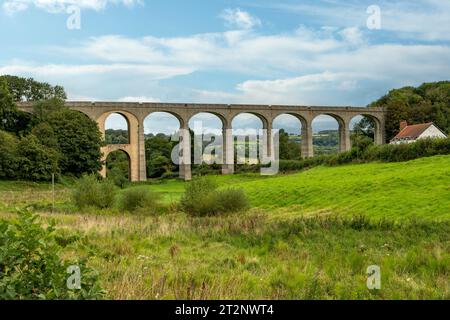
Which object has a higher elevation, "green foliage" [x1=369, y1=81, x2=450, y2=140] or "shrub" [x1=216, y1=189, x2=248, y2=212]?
"green foliage" [x1=369, y1=81, x2=450, y2=140]

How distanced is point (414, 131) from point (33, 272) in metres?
63.6

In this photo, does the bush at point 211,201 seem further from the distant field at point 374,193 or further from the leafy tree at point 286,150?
the leafy tree at point 286,150

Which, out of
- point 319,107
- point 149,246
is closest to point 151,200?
point 149,246

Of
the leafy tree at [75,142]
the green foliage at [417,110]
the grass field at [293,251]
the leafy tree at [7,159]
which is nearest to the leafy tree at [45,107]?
the leafy tree at [75,142]

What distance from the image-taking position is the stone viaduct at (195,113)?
61594mm

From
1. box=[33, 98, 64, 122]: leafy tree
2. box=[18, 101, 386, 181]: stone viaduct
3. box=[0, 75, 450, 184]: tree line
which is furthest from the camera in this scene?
box=[18, 101, 386, 181]: stone viaduct

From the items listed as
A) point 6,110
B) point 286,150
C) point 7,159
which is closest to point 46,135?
point 7,159

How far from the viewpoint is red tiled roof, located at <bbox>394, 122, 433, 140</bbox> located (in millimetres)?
61125

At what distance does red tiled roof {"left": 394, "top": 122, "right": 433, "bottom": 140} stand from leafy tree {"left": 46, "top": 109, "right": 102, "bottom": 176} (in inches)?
1465

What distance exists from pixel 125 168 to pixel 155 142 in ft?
22.4

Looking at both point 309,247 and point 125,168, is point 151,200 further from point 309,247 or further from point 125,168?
point 125,168

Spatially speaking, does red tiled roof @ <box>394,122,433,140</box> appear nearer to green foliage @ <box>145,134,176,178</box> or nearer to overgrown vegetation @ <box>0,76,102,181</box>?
green foliage @ <box>145,134,176,178</box>

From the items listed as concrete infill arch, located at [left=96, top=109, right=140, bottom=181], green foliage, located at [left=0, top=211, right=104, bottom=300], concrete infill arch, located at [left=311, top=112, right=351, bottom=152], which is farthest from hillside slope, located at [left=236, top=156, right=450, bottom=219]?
concrete infill arch, located at [left=311, top=112, right=351, bottom=152]
